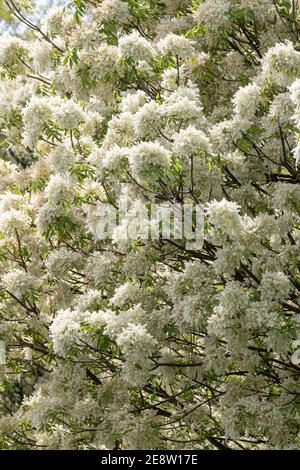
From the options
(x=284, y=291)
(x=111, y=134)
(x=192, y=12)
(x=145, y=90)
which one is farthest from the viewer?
(x=192, y=12)

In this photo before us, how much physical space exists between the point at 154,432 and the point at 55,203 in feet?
7.85

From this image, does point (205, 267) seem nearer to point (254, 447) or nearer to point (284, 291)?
point (284, 291)

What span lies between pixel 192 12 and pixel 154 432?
15.2 ft

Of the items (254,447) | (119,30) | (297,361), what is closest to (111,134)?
(119,30)

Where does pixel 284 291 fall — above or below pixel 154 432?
above

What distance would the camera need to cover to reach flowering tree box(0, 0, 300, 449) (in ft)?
25.6

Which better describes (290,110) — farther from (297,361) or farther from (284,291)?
(297,361)

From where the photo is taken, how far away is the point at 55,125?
883 cm

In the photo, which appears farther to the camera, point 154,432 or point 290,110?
point 154,432

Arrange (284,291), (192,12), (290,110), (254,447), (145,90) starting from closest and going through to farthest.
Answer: (284,291) → (290,110) → (145,90) → (192,12) → (254,447)

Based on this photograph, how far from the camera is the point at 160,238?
809 cm

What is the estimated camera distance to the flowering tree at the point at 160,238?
7801 millimetres

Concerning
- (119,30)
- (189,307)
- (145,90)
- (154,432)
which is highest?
(119,30)

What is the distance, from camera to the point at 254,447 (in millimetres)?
11016
